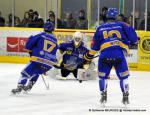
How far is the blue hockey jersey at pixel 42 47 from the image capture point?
7801 mm


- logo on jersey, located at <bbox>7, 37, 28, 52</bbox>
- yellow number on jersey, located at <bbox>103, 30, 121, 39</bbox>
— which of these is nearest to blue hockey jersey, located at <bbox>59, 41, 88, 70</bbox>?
yellow number on jersey, located at <bbox>103, 30, 121, 39</bbox>

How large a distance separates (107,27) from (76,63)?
242 cm

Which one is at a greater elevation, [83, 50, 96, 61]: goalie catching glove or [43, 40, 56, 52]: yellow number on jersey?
[43, 40, 56, 52]: yellow number on jersey

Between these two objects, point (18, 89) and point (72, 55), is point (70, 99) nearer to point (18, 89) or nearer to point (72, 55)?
point (18, 89)

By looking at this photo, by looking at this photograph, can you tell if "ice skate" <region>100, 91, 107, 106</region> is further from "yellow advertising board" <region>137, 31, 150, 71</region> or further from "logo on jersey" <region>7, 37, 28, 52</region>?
"logo on jersey" <region>7, 37, 28, 52</region>

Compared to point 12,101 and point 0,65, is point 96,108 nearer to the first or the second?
point 12,101

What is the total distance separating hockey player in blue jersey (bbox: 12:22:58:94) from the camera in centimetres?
781

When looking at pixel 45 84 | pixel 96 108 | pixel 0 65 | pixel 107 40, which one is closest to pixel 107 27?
pixel 107 40

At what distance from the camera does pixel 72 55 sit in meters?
9.20

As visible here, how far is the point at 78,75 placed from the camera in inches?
362

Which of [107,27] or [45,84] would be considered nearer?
[107,27]

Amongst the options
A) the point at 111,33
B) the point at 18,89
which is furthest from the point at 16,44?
the point at 111,33

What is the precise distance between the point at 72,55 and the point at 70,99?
162cm

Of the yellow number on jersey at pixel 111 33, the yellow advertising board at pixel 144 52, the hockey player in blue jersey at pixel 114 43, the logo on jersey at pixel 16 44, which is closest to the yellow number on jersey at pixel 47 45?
the hockey player in blue jersey at pixel 114 43
